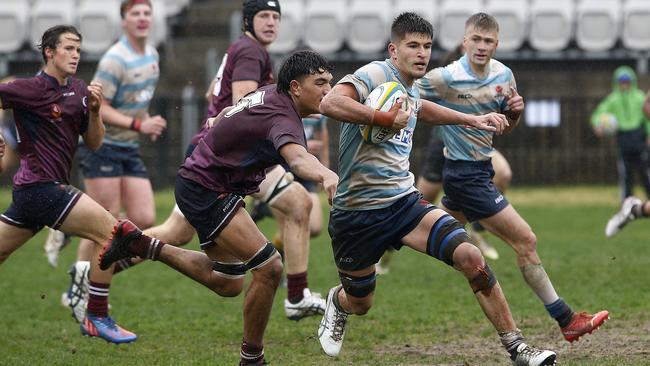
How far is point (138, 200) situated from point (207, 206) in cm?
346

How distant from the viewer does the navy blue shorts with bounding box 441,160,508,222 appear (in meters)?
8.40

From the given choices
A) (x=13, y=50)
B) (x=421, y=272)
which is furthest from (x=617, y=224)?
(x=13, y=50)

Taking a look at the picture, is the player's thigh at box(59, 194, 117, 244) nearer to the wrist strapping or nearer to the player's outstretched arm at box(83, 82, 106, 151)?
the player's outstretched arm at box(83, 82, 106, 151)

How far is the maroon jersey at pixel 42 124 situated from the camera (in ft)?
25.9

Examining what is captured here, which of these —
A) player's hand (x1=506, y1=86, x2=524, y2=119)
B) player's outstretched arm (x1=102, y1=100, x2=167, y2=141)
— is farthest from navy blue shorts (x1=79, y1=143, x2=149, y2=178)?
player's hand (x1=506, y1=86, x2=524, y2=119)

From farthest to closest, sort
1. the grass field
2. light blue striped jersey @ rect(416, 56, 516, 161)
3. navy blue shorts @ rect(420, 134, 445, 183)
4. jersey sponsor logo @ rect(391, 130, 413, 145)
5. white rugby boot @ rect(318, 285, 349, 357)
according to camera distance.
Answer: navy blue shorts @ rect(420, 134, 445, 183) → light blue striped jersey @ rect(416, 56, 516, 161) → the grass field → white rugby boot @ rect(318, 285, 349, 357) → jersey sponsor logo @ rect(391, 130, 413, 145)

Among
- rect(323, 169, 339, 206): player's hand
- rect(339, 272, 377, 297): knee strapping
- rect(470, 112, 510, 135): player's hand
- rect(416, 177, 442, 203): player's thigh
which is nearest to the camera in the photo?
rect(323, 169, 339, 206): player's hand

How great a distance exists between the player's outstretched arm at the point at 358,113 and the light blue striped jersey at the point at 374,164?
0.32 metres

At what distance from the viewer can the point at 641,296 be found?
1013cm

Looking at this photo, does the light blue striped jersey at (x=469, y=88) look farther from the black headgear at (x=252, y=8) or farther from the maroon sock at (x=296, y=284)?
the maroon sock at (x=296, y=284)

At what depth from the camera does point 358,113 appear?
254 inches

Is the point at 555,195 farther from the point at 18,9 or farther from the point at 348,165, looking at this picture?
the point at 348,165

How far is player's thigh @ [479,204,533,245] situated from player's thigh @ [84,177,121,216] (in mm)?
3586

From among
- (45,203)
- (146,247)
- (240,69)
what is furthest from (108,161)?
(146,247)
